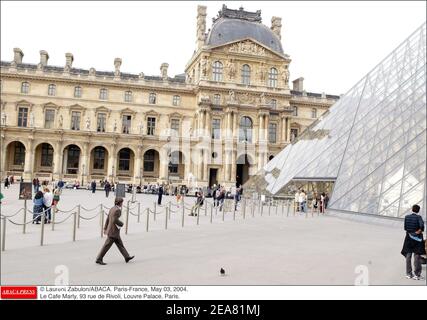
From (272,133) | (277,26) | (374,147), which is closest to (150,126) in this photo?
(272,133)

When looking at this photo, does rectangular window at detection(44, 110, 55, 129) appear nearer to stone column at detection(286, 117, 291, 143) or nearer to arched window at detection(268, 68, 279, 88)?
arched window at detection(268, 68, 279, 88)

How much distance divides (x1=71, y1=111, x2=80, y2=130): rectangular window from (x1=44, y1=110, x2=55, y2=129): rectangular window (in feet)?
7.00

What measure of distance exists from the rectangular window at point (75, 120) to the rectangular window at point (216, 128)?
15.3m

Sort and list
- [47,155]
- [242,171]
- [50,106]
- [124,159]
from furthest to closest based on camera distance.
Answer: [242,171] < [124,159] < [47,155] < [50,106]

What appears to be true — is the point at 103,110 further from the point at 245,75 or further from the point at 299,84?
the point at 299,84

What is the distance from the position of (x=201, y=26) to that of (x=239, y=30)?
15.5 feet

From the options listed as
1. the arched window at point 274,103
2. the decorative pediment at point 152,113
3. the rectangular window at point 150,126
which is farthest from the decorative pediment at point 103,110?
the arched window at point 274,103

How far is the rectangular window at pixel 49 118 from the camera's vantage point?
146ft

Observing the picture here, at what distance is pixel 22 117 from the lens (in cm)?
4394

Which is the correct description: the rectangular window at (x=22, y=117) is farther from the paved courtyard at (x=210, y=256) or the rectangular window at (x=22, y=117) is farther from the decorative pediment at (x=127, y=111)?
the paved courtyard at (x=210, y=256)

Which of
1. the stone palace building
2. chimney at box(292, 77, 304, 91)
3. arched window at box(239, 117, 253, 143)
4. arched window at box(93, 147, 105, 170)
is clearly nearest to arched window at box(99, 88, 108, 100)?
the stone palace building

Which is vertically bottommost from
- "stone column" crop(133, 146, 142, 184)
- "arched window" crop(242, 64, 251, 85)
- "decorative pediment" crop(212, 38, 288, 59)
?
"stone column" crop(133, 146, 142, 184)

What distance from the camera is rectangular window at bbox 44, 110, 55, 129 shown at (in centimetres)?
4441

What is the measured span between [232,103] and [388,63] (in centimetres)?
2314
